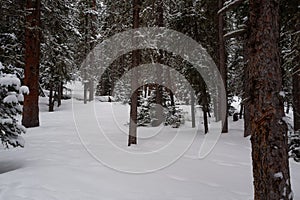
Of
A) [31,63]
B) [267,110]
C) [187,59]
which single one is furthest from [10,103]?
[187,59]

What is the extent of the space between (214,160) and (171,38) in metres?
8.05

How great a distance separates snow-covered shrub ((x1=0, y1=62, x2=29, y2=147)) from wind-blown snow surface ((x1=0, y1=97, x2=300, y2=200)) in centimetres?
76

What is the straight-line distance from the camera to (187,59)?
14.3 metres

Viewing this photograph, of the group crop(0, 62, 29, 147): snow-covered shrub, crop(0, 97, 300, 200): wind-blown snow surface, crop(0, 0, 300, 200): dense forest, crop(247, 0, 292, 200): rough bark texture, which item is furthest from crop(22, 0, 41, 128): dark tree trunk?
crop(247, 0, 292, 200): rough bark texture

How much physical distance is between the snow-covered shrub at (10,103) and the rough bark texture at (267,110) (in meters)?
4.71

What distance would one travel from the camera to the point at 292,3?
7.15 metres

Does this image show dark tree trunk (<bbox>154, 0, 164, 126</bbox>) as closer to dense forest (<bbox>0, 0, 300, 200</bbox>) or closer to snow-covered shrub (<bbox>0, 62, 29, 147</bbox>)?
dense forest (<bbox>0, 0, 300, 200</bbox>)

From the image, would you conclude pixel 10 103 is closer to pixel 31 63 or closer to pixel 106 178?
pixel 106 178

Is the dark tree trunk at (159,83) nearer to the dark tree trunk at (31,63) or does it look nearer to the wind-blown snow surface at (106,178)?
the dark tree trunk at (31,63)

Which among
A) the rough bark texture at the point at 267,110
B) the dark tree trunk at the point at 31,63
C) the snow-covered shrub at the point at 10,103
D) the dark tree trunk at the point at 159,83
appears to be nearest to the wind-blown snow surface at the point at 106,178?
the snow-covered shrub at the point at 10,103

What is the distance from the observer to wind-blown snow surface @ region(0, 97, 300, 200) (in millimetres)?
5133

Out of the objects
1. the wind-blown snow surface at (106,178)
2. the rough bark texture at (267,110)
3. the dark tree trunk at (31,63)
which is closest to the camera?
the rough bark texture at (267,110)

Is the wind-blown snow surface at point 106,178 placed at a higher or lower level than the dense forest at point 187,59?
lower

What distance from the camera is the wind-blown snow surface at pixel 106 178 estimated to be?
5133mm
